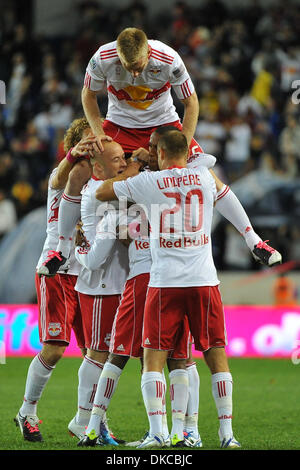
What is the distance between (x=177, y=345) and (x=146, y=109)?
182cm

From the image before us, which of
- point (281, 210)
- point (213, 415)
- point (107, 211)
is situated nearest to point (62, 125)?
point (281, 210)

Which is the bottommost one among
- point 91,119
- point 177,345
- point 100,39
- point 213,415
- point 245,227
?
point 213,415

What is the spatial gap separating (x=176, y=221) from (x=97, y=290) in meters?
0.95

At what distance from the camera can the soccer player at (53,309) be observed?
6.29 m

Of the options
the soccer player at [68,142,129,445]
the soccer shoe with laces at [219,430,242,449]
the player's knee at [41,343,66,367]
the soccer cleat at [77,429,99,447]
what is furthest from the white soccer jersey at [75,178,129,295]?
the soccer shoe with laces at [219,430,242,449]

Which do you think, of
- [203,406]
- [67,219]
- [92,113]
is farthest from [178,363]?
[203,406]

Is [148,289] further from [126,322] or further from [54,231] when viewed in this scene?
[54,231]

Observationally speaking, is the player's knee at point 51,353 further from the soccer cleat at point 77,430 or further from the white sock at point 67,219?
the white sock at point 67,219

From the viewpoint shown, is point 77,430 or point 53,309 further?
point 53,309

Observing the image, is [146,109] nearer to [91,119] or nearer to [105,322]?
[91,119]

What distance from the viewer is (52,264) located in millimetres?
6078

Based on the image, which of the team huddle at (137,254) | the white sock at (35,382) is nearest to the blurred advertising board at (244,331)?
the team huddle at (137,254)

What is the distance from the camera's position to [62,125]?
1555 centimetres

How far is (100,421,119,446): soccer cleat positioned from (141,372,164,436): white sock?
0.60 meters
